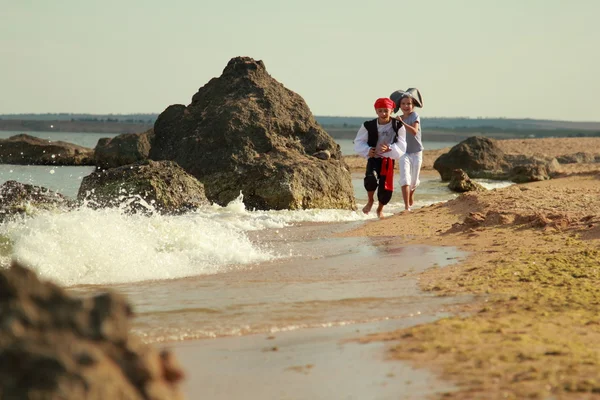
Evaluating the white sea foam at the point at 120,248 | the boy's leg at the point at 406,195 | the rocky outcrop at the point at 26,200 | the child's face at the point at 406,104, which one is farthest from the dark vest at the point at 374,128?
the rocky outcrop at the point at 26,200

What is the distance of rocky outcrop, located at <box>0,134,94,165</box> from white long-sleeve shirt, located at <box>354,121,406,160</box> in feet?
74.9

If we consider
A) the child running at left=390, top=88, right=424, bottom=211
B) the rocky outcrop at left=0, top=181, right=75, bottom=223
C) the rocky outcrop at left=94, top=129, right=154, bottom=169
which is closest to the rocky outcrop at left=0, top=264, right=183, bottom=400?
the rocky outcrop at left=0, top=181, right=75, bottom=223

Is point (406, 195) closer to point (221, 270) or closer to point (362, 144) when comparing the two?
point (362, 144)

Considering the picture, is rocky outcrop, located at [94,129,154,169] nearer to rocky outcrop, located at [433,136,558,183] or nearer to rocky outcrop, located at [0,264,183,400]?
rocky outcrop, located at [433,136,558,183]

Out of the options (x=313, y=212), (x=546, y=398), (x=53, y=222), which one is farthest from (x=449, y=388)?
(x=313, y=212)

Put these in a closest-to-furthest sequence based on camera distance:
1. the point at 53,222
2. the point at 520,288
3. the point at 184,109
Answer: the point at 520,288
the point at 53,222
the point at 184,109

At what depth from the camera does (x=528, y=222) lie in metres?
9.66

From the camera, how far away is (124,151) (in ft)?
103

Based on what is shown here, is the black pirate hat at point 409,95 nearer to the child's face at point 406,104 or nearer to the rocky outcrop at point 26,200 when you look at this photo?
the child's face at point 406,104

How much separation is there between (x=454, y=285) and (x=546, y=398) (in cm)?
285

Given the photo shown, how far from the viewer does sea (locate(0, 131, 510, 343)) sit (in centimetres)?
553

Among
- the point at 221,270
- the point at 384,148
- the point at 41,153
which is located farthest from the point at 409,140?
the point at 41,153

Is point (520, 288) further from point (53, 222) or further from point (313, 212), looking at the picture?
point (313, 212)

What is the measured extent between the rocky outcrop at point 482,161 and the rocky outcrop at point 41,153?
1467 centimetres
